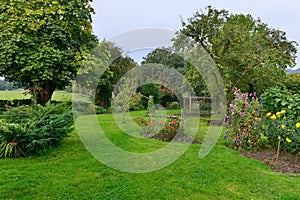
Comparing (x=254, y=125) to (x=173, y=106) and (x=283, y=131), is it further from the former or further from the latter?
(x=173, y=106)

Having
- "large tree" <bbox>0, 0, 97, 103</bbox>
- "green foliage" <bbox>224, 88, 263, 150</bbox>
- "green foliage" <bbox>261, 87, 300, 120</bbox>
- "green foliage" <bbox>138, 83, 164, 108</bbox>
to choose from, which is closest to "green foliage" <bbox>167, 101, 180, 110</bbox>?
"green foliage" <bbox>138, 83, 164, 108</bbox>

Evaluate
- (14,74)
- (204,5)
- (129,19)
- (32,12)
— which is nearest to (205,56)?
(204,5)

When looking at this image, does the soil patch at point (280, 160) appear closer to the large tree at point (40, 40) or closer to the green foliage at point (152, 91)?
the large tree at point (40, 40)

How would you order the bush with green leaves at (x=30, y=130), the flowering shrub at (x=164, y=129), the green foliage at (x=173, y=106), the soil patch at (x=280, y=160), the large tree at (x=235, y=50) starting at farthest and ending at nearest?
the green foliage at (x=173, y=106), the large tree at (x=235, y=50), the flowering shrub at (x=164, y=129), the bush with green leaves at (x=30, y=130), the soil patch at (x=280, y=160)

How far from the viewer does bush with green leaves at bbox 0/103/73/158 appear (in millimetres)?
3514

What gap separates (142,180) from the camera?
280 centimetres

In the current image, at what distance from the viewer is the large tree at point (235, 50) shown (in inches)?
312

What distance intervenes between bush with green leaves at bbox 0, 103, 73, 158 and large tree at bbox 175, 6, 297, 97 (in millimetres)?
6485

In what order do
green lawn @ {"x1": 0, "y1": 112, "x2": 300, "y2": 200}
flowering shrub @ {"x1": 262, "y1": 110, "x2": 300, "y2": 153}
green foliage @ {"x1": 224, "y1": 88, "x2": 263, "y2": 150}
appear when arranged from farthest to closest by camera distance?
Answer: green foliage @ {"x1": 224, "y1": 88, "x2": 263, "y2": 150}
flowering shrub @ {"x1": 262, "y1": 110, "x2": 300, "y2": 153}
green lawn @ {"x1": 0, "y1": 112, "x2": 300, "y2": 200}

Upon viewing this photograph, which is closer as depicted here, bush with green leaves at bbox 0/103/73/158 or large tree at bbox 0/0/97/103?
bush with green leaves at bbox 0/103/73/158

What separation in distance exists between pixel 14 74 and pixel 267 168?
7.13 metres

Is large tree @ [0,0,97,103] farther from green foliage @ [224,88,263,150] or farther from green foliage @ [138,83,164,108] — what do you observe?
green foliage @ [138,83,164,108]

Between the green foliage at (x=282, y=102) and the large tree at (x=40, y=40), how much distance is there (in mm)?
5450

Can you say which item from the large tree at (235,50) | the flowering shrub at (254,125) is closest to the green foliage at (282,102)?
the flowering shrub at (254,125)
